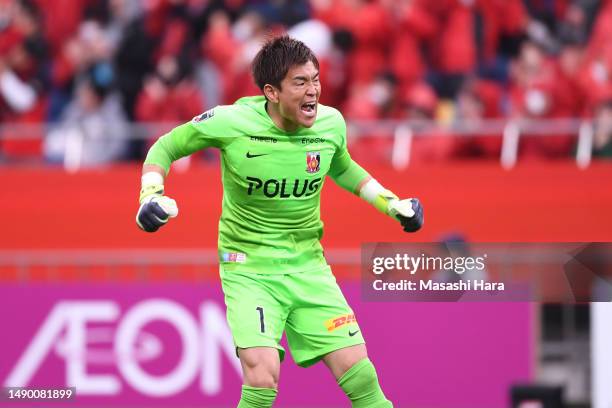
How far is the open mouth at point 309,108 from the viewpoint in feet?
25.1

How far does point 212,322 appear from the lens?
12062 mm

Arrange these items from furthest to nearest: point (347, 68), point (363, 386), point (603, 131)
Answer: point (347, 68) < point (603, 131) < point (363, 386)

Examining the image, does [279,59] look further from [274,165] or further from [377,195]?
[377,195]

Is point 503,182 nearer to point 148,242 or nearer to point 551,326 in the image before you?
point 551,326

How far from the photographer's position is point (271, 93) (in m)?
7.75

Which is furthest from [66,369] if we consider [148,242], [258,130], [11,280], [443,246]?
[258,130]

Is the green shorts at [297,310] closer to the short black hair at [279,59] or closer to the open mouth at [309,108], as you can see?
the open mouth at [309,108]

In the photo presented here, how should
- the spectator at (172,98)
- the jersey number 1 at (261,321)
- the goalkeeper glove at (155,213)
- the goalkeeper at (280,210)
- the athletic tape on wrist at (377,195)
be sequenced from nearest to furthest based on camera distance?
the goalkeeper glove at (155,213)
the jersey number 1 at (261,321)
the goalkeeper at (280,210)
the athletic tape on wrist at (377,195)
the spectator at (172,98)

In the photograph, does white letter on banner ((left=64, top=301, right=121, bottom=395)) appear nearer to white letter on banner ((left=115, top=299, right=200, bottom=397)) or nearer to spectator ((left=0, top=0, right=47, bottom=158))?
white letter on banner ((left=115, top=299, right=200, bottom=397))

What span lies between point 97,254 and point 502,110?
4665mm

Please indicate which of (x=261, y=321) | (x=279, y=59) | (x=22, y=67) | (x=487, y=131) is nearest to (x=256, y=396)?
(x=261, y=321)

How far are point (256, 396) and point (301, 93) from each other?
5.77ft

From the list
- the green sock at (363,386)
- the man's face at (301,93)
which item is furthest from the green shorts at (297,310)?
the man's face at (301,93)

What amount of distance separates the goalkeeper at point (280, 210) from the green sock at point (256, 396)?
0.25 m
